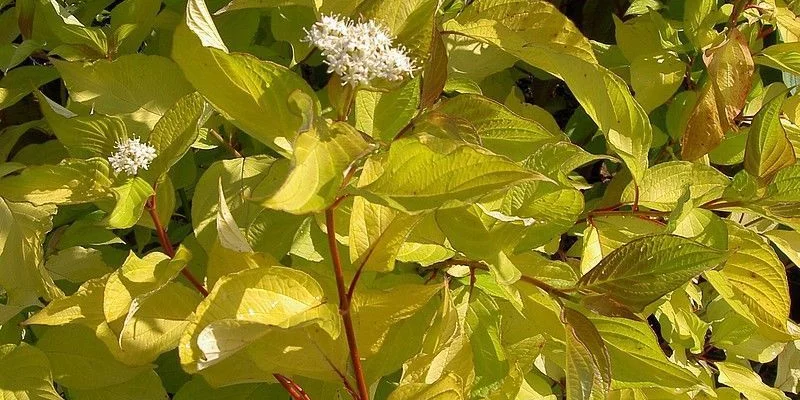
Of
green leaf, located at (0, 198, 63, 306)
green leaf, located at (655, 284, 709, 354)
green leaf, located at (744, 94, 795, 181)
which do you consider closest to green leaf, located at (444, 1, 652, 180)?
green leaf, located at (744, 94, 795, 181)

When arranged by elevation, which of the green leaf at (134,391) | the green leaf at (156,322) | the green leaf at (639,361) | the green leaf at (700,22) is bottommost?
the green leaf at (134,391)

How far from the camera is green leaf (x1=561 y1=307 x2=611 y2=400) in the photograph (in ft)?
2.11

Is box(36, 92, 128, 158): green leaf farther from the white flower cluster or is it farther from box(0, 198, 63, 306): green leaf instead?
the white flower cluster

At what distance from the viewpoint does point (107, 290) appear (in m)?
0.63

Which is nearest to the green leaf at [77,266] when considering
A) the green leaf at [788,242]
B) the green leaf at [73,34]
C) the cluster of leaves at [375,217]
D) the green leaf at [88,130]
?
the cluster of leaves at [375,217]

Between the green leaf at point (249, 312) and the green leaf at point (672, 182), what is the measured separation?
0.41m

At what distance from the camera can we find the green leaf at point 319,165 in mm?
442

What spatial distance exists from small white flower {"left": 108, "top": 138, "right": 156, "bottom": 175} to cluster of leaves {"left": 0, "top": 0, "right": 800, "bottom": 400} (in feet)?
0.04

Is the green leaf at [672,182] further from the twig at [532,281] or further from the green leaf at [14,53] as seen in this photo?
the green leaf at [14,53]

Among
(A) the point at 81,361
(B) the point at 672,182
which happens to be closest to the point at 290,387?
(A) the point at 81,361

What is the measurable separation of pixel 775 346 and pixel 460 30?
72cm

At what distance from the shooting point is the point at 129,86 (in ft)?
2.67

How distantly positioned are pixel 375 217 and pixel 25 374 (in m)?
0.38

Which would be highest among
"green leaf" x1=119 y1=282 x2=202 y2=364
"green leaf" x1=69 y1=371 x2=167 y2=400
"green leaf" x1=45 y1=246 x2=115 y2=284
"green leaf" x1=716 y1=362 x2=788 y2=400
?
"green leaf" x1=119 y1=282 x2=202 y2=364
